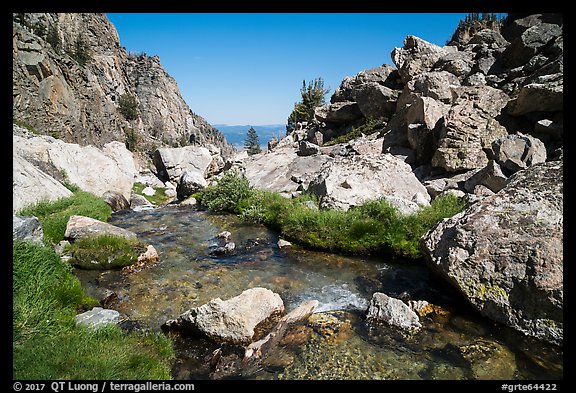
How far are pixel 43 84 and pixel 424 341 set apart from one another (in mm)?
56984

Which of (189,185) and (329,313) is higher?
(189,185)

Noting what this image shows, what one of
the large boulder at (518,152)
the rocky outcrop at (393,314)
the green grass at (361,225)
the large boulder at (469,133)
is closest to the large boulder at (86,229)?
the green grass at (361,225)

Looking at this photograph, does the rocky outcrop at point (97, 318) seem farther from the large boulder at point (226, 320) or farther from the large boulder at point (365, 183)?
the large boulder at point (365, 183)

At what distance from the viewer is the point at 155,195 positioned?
28.3 metres

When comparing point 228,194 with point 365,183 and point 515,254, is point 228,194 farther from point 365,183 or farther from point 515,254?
point 515,254

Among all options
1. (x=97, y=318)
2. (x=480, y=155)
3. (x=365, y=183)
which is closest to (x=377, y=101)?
(x=480, y=155)

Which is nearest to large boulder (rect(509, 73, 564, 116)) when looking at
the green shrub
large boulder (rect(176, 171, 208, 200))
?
the green shrub

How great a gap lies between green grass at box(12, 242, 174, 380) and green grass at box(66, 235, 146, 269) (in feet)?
9.15

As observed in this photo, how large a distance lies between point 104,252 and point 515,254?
12.8 meters

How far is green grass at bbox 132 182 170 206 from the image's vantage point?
86.7 feet

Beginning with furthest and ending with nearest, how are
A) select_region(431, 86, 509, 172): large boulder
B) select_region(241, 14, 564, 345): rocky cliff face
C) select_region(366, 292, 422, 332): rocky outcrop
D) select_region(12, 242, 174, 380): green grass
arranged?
select_region(431, 86, 509, 172): large boulder
select_region(366, 292, 422, 332): rocky outcrop
select_region(241, 14, 564, 345): rocky cliff face
select_region(12, 242, 174, 380): green grass

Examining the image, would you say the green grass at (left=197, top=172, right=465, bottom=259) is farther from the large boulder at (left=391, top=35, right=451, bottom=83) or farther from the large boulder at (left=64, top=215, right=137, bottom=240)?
the large boulder at (left=391, top=35, right=451, bottom=83)

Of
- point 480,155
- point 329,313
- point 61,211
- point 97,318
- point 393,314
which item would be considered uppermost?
point 480,155

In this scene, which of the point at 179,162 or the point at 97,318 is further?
the point at 179,162
